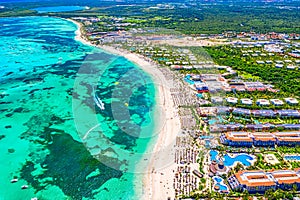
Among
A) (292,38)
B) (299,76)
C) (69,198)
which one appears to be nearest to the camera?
(69,198)

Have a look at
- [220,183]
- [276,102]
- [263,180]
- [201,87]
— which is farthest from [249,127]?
[201,87]

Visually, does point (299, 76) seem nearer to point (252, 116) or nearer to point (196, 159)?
point (252, 116)

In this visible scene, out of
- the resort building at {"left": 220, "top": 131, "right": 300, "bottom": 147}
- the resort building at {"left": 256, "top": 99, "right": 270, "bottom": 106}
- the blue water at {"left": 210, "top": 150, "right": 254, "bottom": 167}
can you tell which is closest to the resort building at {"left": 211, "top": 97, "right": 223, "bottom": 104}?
the resort building at {"left": 256, "top": 99, "right": 270, "bottom": 106}

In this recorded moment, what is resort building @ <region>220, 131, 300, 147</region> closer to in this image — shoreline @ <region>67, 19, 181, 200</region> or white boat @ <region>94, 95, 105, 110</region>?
shoreline @ <region>67, 19, 181, 200</region>

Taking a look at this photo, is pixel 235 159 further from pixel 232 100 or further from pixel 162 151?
pixel 232 100

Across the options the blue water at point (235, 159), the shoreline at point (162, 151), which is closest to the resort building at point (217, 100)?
the shoreline at point (162, 151)

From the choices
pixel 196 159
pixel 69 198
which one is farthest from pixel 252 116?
pixel 69 198

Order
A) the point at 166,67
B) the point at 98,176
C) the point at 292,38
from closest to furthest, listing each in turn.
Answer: the point at 98,176 < the point at 166,67 < the point at 292,38
